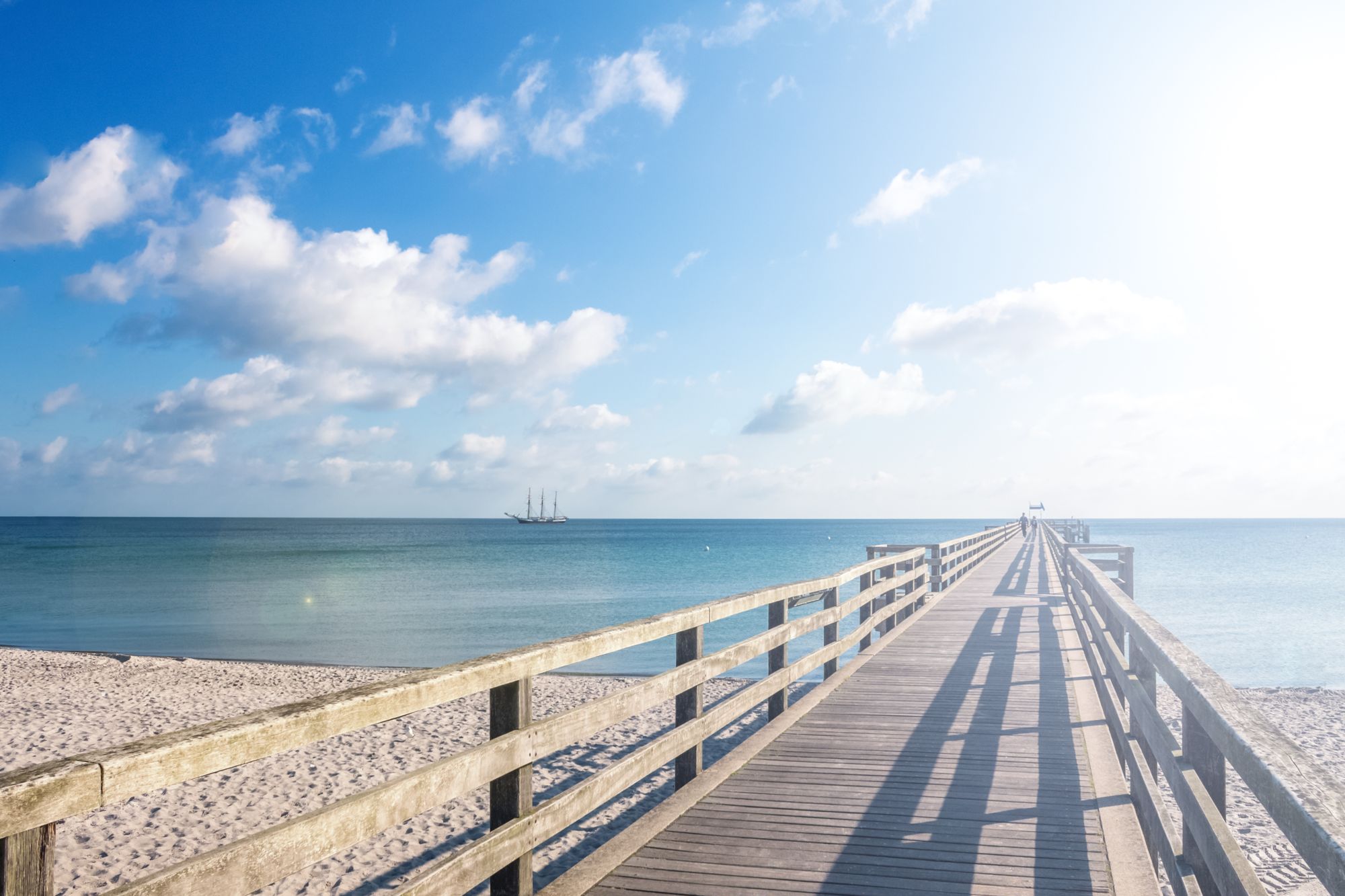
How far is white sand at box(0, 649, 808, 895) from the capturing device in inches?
295

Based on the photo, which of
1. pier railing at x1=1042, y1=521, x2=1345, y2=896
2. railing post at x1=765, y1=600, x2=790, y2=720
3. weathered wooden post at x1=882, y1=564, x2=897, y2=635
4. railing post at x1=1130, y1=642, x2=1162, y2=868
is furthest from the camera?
weathered wooden post at x1=882, y1=564, x2=897, y2=635

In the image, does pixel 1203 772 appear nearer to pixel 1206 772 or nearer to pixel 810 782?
pixel 1206 772

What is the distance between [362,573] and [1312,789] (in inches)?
2566

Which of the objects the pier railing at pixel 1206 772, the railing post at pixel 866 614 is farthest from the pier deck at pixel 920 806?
the railing post at pixel 866 614

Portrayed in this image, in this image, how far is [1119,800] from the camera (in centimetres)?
479

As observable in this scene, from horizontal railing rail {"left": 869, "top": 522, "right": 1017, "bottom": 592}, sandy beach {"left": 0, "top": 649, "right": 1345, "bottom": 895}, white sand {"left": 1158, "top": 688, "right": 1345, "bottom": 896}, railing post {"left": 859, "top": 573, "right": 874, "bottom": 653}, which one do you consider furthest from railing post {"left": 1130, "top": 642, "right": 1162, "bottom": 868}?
horizontal railing rail {"left": 869, "top": 522, "right": 1017, "bottom": 592}

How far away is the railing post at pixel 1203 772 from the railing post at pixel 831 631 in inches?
174

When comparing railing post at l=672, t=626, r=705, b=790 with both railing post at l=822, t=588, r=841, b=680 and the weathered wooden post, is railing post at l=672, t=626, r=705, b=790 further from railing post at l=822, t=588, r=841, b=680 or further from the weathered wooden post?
the weathered wooden post

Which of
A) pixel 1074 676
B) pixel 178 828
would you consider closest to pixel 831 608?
pixel 1074 676

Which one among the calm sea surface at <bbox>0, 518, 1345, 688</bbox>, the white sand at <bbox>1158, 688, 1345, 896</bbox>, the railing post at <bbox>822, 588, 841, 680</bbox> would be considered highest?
the railing post at <bbox>822, 588, 841, 680</bbox>

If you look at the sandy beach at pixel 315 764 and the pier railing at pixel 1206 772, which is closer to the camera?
the pier railing at pixel 1206 772

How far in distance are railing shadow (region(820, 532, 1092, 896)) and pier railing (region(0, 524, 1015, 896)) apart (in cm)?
117

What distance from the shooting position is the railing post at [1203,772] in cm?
320

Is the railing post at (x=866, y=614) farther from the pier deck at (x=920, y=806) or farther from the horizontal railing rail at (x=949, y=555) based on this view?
the horizontal railing rail at (x=949, y=555)
